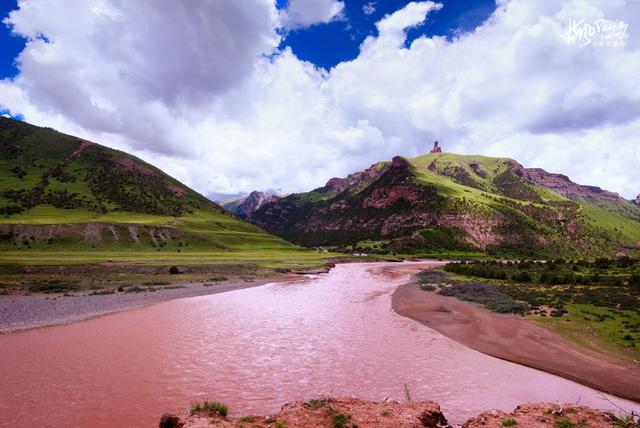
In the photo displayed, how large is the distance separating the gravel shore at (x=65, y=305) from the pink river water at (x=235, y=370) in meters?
2.54

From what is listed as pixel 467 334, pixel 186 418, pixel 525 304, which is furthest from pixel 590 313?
pixel 186 418

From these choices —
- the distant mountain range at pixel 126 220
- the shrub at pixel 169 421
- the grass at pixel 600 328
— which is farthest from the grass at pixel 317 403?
the distant mountain range at pixel 126 220

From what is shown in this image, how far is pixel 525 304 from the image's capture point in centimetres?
3925

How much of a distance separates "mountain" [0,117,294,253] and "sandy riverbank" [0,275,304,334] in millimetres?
59215

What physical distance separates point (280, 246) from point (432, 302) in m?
112

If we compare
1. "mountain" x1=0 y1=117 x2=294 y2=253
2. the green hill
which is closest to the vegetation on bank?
the green hill

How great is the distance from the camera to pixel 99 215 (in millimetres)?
131250

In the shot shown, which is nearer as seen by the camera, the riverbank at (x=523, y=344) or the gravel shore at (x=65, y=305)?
the riverbank at (x=523, y=344)

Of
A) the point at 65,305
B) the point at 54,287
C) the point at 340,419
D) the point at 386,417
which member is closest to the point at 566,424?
the point at 386,417

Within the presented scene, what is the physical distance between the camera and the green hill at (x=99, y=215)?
88062 mm

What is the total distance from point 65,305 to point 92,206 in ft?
406

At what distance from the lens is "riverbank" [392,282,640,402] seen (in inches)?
773

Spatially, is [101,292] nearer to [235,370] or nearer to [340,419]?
[235,370]

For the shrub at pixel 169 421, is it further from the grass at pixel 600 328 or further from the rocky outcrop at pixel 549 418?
the grass at pixel 600 328
